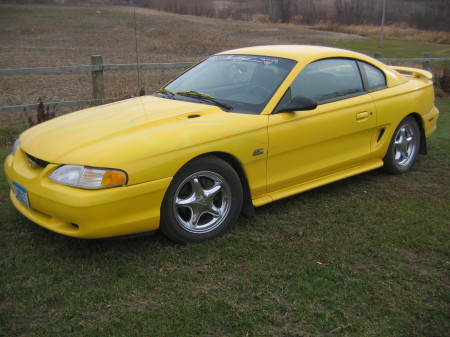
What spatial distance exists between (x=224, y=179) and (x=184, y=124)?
1.76ft

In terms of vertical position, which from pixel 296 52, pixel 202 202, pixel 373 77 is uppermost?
pixel 296 52

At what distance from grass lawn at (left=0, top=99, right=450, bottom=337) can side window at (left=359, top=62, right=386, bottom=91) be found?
138 cm

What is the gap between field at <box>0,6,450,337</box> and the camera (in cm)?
283

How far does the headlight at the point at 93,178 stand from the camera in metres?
3.33

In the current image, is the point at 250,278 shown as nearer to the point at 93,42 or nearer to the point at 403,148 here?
A: the point at 403,148

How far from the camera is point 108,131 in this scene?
12.2ft

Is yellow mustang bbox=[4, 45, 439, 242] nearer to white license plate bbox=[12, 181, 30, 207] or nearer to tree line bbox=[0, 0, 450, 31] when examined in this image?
white license plate bbox=[12, 181, 30, 207]

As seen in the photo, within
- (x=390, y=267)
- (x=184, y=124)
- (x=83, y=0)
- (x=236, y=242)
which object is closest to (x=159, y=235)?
(x=236, y=242)

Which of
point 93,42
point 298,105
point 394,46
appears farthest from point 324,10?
point 298,105

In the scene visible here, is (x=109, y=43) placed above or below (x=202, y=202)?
above

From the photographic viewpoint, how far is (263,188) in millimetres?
4195

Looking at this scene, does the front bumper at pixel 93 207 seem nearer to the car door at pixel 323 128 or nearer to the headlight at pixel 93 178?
the headlight at pixel 93 178

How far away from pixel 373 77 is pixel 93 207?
3420 millimetres

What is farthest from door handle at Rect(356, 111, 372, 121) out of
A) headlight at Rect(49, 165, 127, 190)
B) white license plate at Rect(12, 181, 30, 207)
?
white license plate at Rect(12, 181, 30, 207)
